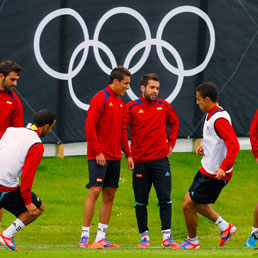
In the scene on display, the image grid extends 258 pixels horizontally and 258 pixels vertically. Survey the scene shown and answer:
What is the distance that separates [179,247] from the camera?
10.2 metres

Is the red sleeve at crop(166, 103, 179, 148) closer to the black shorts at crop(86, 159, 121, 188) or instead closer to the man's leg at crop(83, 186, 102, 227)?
the black shorts at crop(86, 159, 121, 188)

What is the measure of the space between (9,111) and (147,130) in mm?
1826

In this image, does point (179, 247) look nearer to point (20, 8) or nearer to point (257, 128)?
point (257, 128)

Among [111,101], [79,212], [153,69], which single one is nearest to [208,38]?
[153,69]

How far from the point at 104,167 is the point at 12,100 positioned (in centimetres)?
150

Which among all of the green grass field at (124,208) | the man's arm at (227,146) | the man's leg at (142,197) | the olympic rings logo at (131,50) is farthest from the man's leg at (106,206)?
the olympic rings logo at (131,50)

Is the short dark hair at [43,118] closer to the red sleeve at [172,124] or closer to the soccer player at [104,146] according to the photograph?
the soccer player at [104,146]

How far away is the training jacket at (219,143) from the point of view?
9.65 metres

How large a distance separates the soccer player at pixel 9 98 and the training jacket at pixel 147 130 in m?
1.44

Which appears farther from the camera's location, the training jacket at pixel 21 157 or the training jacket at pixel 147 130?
the training jacket at pixel 147 130

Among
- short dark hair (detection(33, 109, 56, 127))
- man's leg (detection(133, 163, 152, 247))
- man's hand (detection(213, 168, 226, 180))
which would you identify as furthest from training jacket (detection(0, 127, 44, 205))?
man's hand (detection(213, 168, 226, 180))

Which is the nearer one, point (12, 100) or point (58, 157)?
point (12, 100)

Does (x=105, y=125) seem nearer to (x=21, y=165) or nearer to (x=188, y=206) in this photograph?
(x=188, y=206)

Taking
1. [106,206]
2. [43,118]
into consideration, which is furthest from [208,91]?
[43,118]
